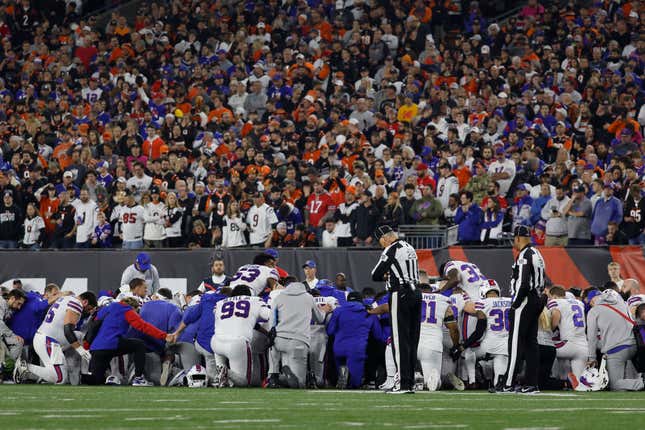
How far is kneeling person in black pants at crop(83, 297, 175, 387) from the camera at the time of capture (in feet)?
52.0

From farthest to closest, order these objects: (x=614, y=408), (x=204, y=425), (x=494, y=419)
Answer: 1. (x=614, y=408)
2. (x=494, y=419)
3. (x=204, y=425)

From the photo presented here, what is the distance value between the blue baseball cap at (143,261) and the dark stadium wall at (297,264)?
1.34 metres

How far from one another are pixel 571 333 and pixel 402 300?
331 cm

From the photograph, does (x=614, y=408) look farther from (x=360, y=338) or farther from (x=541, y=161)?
(x=541, y=161)

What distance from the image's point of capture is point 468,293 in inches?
650

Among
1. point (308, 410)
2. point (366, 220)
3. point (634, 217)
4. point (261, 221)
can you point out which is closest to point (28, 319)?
point (261, 221)

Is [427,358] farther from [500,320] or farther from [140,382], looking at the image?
[140,382]

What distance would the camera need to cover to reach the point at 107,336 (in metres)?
15.8

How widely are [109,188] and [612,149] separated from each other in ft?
31.0

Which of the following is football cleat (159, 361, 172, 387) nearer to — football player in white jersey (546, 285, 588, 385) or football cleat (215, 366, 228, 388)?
football cleat (215, 366, 228, 388)

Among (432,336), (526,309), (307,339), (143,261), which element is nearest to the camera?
(526,309)

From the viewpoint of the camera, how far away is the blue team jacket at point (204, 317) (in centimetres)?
1595

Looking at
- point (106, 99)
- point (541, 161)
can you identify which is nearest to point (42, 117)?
point (106, 99)

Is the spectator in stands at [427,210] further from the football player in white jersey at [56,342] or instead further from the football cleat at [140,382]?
the football player in white jersey at [56,342]
